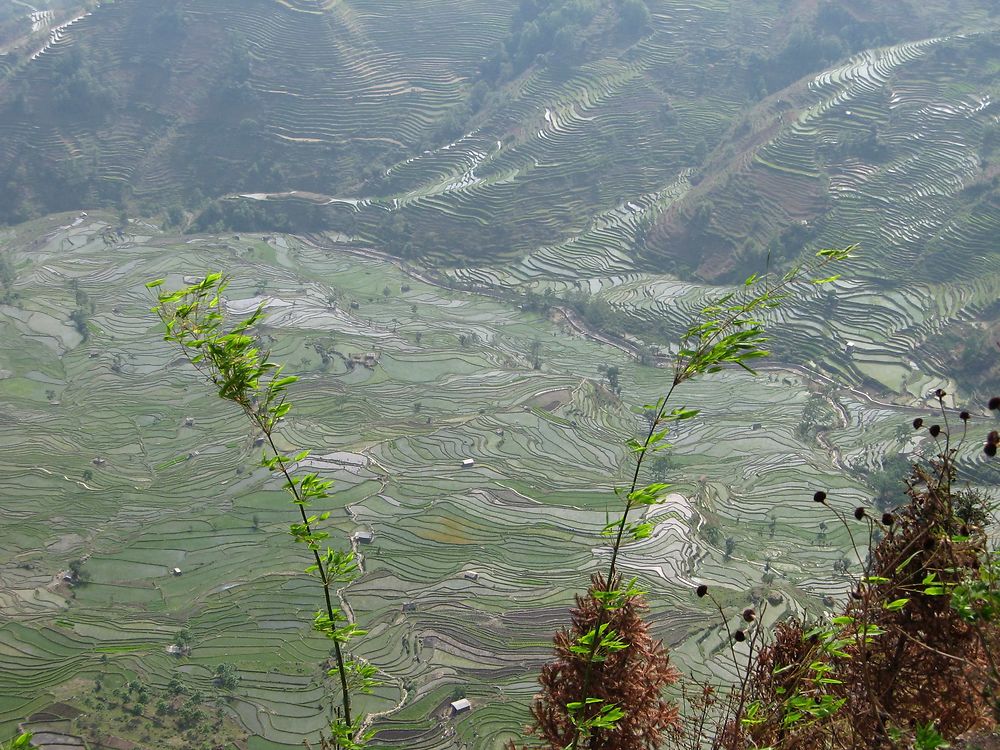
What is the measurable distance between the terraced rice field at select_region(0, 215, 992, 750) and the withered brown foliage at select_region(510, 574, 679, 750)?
7.58 metres

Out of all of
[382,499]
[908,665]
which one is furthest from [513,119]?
[908,665]

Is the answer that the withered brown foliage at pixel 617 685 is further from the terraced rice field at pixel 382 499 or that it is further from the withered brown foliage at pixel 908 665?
the terraced rice field at pixel 382 499

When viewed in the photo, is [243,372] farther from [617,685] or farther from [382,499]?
[382,499]

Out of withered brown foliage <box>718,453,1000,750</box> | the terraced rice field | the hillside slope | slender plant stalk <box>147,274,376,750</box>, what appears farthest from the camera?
the hillside slope

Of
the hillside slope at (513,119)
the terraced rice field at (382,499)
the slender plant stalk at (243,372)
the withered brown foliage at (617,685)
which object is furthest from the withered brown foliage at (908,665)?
the hillside slope at (513,119)

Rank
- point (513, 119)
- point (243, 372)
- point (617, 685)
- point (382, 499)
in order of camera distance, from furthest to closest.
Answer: point (513, 119)
point (382, 499)
point (617, 685)
point (243, 372)

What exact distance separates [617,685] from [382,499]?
15215 mm

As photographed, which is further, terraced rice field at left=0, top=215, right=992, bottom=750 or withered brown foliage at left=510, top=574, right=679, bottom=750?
terraced rice field at left=0, top=215, right=992, bottom=750

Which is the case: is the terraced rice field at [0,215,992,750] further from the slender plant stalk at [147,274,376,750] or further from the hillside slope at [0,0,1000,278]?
the slender plant stalk at [147,274,376,750]

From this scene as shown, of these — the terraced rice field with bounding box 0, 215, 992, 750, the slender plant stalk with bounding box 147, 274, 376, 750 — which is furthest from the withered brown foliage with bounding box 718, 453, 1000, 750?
the terraced rice field with bounding box 0, 215, 992, 750

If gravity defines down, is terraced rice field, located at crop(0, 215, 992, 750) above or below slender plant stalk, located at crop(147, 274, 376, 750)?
below

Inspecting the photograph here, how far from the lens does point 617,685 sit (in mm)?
4133

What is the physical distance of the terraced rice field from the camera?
14594mm

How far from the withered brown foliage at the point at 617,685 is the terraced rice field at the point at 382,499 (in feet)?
24.9
